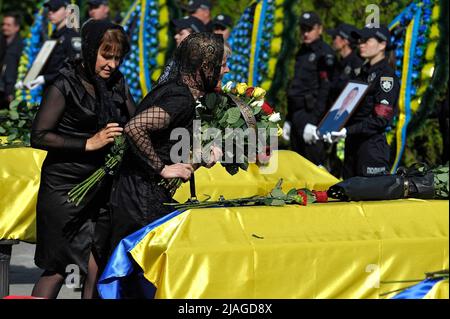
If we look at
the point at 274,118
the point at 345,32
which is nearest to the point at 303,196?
the point at 274,118

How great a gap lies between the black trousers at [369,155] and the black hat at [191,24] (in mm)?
2555

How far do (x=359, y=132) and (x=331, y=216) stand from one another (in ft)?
11.2

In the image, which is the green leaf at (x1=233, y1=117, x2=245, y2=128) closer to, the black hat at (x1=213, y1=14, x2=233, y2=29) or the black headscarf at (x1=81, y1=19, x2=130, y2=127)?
the black headscarf at (x1=81, y1=19, x2=130, y2=127)

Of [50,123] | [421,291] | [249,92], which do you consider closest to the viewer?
[421,291]

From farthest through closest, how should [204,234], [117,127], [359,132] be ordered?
[359,132], [117,127], [204,234]

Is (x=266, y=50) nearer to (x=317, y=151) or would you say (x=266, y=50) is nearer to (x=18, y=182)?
(x=317, y=151)

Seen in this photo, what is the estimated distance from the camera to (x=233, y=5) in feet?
43.7

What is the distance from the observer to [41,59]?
11680mm

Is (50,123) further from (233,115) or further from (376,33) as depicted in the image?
(376,33)

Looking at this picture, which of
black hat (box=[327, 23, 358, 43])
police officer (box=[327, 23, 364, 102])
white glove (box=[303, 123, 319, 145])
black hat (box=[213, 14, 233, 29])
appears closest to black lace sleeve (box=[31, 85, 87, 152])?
white glove (box=[303, 123, 319, 145])

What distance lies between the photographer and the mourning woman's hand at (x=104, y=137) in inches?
225

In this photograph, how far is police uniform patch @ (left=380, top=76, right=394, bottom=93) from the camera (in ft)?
28.5

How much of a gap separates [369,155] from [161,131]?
364 cm

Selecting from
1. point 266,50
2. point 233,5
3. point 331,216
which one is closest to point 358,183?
point 331,216
